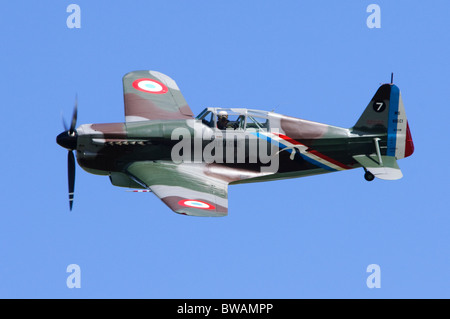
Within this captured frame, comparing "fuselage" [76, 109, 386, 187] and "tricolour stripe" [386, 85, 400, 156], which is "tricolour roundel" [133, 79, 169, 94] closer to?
"fuselage" [76, 109, 386, 187]

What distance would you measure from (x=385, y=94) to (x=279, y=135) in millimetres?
2937

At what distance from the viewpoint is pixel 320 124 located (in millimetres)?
25453

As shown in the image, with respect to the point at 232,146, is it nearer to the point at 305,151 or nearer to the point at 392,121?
the point at 305,151

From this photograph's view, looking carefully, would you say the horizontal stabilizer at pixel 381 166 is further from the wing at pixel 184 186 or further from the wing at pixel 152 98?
the wing at pixel 152 98

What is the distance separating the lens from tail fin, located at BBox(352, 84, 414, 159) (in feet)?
84.3

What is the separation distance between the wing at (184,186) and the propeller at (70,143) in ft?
4.85

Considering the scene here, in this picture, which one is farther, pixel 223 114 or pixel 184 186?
pixel 223 114

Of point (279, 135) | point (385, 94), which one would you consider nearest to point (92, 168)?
point (279, 135)

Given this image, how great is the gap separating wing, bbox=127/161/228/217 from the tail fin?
159 inches

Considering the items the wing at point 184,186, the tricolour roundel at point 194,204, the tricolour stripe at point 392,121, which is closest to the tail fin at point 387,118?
the tricolour stripe at point 392,121

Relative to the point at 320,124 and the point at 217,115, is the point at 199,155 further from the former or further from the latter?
the point at 320,124

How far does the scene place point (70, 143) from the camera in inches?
976

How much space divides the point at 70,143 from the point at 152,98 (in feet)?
11.2

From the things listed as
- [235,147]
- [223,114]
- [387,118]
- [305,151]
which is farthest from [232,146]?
[387,118]
